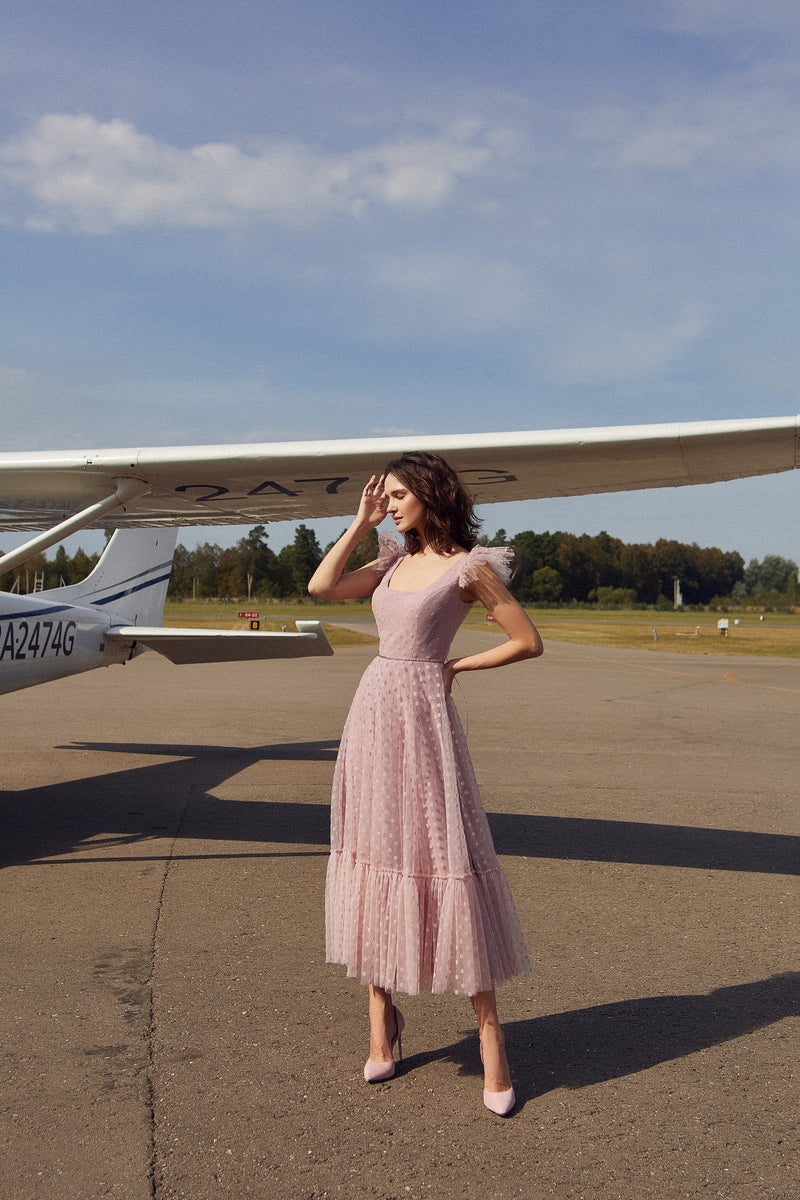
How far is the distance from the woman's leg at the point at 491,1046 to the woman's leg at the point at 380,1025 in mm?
279

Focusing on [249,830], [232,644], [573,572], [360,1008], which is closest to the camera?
[360,1008]

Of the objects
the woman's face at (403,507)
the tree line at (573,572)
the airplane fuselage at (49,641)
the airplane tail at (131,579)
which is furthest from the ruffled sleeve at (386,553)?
the tree line at (573,572)

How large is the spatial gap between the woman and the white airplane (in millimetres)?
1804

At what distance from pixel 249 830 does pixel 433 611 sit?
3.84 m

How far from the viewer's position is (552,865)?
5.23 meters

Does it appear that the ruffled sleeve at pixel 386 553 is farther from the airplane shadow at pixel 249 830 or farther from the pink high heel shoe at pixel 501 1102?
the airplane shadow at pixel 249 830

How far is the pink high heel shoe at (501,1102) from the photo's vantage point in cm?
254

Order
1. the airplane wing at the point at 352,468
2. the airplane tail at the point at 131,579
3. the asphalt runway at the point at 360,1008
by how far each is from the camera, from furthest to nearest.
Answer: the airplane tail at the point at 131,579 → the airplane wing at the point at 352,468 → the asphalt runway at the point at 360,1008

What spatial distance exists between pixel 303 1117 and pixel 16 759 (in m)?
7.05

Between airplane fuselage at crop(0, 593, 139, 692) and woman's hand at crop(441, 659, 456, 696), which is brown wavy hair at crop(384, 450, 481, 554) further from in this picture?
airplane fuselage at crop(0, 593, 139, 692)

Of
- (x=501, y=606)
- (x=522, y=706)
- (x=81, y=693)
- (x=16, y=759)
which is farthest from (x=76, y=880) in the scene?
(x=81, y=693)

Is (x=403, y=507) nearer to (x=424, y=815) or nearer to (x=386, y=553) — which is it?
(x=386, y=553)

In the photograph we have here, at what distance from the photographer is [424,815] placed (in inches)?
106

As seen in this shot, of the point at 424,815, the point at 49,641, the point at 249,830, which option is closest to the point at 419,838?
the point at 424,815
